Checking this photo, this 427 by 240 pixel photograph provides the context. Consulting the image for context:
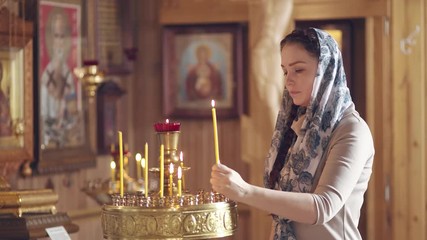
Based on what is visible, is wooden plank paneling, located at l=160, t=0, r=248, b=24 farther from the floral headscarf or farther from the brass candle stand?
the brass candle stand

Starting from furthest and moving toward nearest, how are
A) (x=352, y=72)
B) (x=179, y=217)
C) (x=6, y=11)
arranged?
(x=352, y=72) < (x=6, y=11) < (x=179, y=217)

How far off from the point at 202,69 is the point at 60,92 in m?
1.51

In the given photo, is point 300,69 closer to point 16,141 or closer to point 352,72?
point 16,141

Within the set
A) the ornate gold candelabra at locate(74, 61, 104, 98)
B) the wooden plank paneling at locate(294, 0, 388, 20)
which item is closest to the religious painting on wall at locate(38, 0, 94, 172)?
the ornate gold candelabra at locate(74, 61, 104, 98)

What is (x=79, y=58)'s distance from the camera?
6.99 meters

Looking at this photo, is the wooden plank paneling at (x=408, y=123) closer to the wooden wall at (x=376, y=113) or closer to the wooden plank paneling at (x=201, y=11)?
the wooden wall at (x=376, y=113)

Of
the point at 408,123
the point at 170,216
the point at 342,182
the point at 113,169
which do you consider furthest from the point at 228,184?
the point at 408,123

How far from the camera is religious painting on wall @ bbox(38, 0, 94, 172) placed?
6590 millimetres

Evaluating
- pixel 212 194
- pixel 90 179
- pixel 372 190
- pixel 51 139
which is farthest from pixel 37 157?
pixel 212 194

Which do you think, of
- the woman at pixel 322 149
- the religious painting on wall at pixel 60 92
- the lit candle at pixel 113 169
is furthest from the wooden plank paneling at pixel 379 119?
the woman at pixel 322 149

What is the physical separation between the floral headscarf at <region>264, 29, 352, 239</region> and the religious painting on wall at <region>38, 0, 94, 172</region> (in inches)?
144

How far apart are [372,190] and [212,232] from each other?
4.86 meters

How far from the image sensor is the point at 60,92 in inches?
268

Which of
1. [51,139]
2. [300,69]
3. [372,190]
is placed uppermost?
[300,69]
